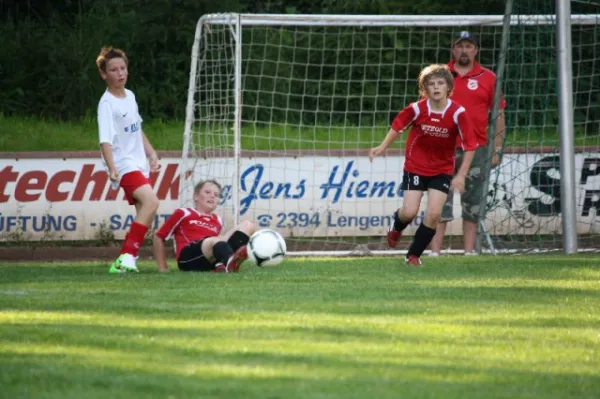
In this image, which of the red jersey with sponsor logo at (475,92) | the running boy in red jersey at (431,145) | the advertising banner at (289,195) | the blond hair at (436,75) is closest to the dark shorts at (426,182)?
the running boy in red jersey at (431,145)

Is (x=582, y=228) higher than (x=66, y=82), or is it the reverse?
(x=66, y=82)

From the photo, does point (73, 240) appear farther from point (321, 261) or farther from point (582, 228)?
point (582, 228)

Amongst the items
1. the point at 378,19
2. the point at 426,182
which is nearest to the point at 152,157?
the point at 426,182

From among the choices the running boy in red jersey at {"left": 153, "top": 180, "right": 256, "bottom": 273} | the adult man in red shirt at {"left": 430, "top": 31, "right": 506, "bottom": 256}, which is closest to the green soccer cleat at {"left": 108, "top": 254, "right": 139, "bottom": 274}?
the running boy in red jersey at {"left": 153, "top": 180, "right": 256, "bottom": 273}

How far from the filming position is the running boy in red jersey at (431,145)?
11.2m

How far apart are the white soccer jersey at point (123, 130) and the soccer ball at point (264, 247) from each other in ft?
3.69

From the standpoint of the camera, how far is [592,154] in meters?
15.2

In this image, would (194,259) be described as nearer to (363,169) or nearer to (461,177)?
(461,177)

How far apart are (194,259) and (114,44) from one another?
1015 centimetres

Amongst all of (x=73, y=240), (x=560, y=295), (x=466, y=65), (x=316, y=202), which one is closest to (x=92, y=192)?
(x=73, y=240)

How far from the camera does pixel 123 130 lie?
10.8 meters

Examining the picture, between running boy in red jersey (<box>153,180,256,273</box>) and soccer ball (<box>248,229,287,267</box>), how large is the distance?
0.07m

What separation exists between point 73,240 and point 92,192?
0.59m

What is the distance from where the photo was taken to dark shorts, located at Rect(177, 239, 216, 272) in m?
10.8
